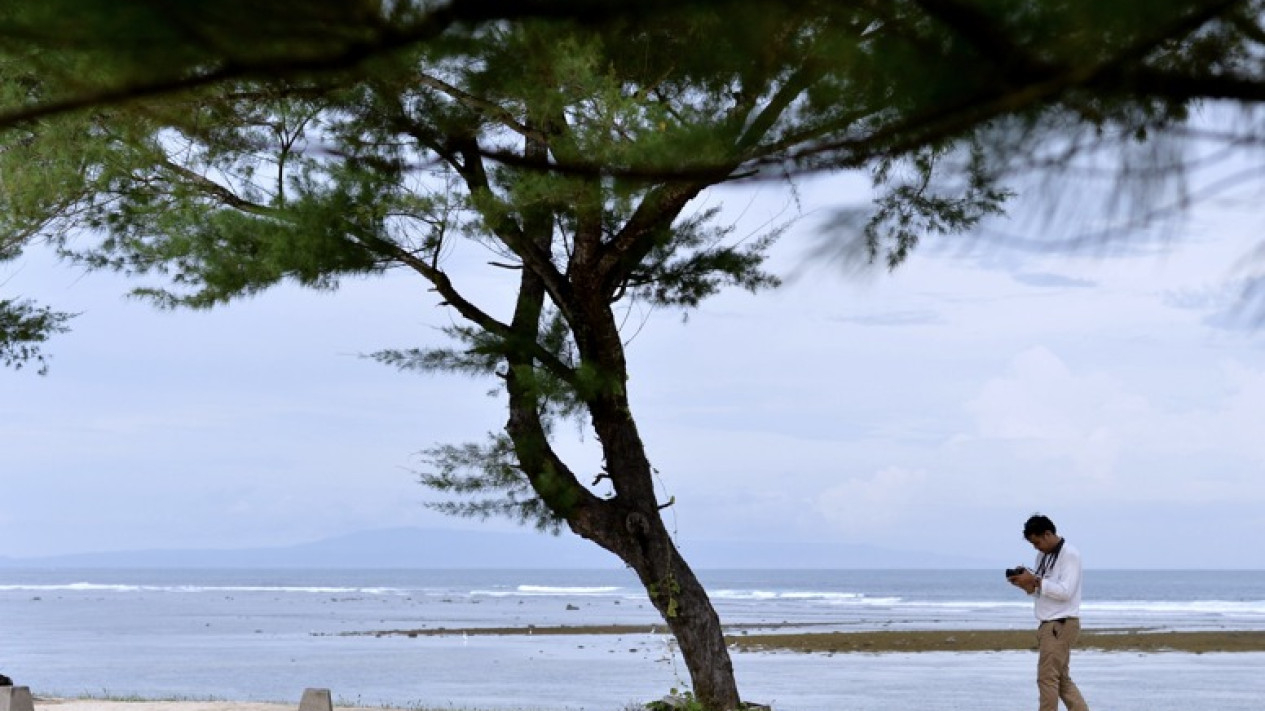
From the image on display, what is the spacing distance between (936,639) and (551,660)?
377 inches

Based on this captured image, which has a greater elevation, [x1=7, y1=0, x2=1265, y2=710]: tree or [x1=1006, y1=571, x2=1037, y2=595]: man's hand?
[x1=7, y1=0, x2=1265, y2=710]: tree

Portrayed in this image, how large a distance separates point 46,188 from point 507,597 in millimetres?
59367

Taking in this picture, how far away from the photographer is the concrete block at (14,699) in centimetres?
720

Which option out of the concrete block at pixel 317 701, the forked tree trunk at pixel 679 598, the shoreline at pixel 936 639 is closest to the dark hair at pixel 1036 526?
the forked tree trunk at pixel 679 598

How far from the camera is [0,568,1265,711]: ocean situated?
21.4 m

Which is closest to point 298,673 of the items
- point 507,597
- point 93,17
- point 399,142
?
point 399,142

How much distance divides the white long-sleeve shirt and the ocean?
312 centimetres

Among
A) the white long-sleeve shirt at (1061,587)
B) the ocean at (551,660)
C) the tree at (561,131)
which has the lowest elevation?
the ocean at (551,660)

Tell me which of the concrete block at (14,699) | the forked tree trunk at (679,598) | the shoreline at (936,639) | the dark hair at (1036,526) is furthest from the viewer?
the shoreline at (936,639)

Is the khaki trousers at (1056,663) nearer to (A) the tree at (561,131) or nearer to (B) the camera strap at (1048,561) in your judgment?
(B) the camera strap at (1048,561)

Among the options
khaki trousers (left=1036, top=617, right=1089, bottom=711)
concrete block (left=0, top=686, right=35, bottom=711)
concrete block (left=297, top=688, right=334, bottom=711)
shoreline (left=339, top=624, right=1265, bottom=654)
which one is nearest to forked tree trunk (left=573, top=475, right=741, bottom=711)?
khaki trousers (left=1036, top=617, right=1089, bottom=711)

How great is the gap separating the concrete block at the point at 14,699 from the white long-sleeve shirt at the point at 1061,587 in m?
5.29

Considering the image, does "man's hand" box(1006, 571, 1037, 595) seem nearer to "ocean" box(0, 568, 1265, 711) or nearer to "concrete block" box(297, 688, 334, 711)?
"ocean" box(0, 568, 1265, 711)

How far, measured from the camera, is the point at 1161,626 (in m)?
38.8
